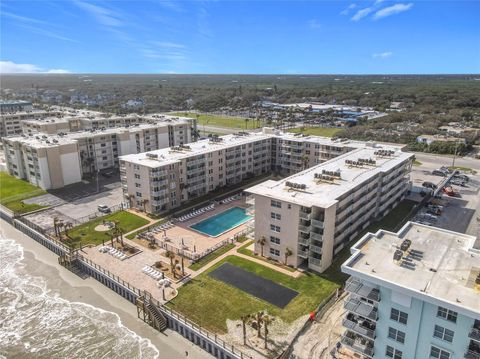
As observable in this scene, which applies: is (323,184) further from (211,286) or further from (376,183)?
(211,286)

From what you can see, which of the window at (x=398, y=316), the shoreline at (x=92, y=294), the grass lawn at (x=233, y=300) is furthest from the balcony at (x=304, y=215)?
the shoreline at (x=92, y=294)

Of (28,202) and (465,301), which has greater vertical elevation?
(465,301)

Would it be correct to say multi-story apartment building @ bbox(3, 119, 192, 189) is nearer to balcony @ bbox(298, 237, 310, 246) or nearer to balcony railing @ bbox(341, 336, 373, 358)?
balcony @ bbox(298, 237, 310, 246)

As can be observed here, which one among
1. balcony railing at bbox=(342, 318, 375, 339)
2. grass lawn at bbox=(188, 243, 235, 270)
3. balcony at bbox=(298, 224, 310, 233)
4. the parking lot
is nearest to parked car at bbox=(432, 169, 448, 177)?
the parking lot

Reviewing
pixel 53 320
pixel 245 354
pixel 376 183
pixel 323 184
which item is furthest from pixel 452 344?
pixel 53 320

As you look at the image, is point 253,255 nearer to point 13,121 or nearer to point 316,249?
point 316,249

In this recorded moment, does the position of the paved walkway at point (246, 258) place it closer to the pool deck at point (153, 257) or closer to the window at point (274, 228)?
the pool deck at point (153, 257)

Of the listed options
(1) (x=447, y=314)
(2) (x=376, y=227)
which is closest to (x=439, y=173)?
(2) (x=376, y=227)
